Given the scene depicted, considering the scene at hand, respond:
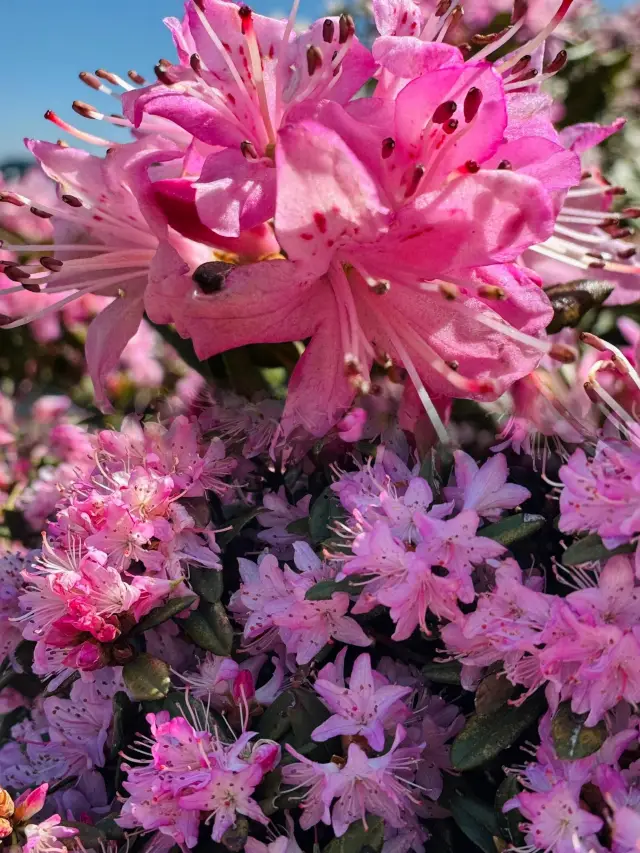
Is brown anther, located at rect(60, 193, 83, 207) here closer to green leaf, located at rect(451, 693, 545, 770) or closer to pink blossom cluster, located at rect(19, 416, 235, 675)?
pink blossom cluster, located at rect(19, 416, 235, 675)

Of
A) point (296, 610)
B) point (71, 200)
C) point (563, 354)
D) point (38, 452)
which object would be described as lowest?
point (38, 452)

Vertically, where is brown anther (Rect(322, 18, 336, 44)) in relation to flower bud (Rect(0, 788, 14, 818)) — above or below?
above

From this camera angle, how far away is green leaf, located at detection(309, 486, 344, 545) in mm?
544

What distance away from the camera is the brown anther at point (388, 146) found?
0.49m

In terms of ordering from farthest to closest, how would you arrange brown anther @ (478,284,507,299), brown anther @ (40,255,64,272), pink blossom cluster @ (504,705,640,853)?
brown anther @ (40,255,64,272)
brown anther @ (478,284,507,299)
pink blossom cluster @ (504,705,640,853)

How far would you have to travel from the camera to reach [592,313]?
2.59 ft

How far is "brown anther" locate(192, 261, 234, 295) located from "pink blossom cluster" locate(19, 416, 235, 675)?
13 centimetres

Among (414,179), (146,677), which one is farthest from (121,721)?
(414,179)

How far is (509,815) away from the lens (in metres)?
0.45

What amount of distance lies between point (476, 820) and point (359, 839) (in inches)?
2.6

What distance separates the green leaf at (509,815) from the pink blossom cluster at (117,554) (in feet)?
0.72

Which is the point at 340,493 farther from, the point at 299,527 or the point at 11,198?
the point at 11,198

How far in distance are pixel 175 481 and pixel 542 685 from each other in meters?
0.26

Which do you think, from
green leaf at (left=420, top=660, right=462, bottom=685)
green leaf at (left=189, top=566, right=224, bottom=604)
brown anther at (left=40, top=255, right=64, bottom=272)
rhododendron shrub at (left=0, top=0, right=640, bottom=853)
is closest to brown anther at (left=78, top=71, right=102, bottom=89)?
rhododendron shrub at (left=0, top=0, right=640, bottom=853)
